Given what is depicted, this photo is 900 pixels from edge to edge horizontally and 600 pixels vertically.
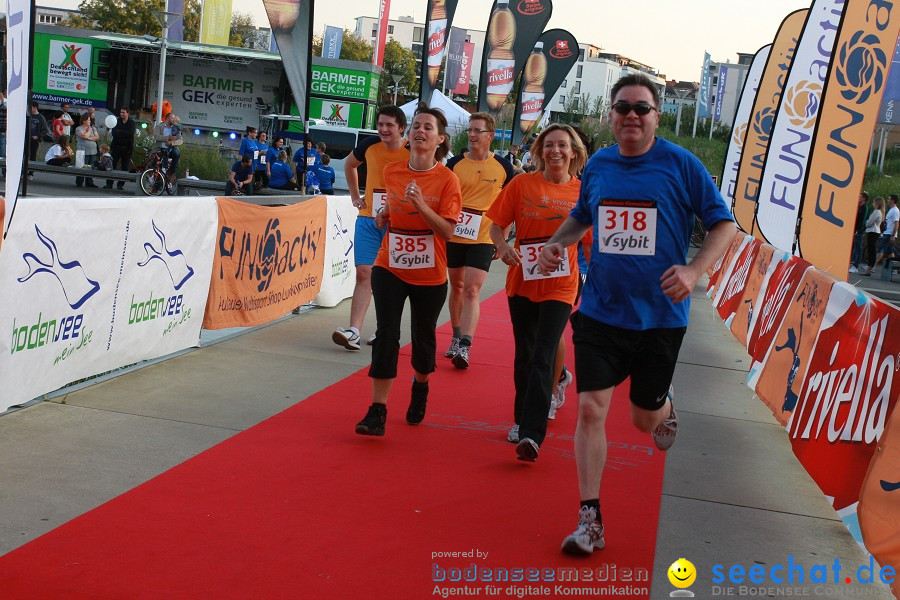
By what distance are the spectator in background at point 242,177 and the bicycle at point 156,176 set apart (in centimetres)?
201

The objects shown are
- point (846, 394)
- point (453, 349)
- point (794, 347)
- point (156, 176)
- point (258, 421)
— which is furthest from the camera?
point (156, 176)

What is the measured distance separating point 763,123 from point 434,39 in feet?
21.6

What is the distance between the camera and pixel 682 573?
168 inches

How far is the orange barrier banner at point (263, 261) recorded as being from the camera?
341 inches

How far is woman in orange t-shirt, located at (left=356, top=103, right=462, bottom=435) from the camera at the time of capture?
6.11 meters

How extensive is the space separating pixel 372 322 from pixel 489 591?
7.19 metres

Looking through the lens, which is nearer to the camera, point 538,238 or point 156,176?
point 538,238

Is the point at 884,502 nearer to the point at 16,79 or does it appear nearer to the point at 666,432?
the point at 666,432

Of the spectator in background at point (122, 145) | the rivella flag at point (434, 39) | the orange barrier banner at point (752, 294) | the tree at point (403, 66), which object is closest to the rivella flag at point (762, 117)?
the orange barrier banner at point (752, 294)

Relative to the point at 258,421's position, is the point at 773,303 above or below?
above

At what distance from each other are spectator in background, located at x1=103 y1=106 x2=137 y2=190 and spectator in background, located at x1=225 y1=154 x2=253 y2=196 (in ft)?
15.2

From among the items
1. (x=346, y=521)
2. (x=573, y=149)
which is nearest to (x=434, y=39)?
(x=573, y=149)

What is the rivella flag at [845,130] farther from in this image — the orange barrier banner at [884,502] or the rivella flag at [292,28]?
the rivella flag at [292,28]

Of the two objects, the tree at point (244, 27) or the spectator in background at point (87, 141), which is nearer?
the spectator in background at point (87, 141)
